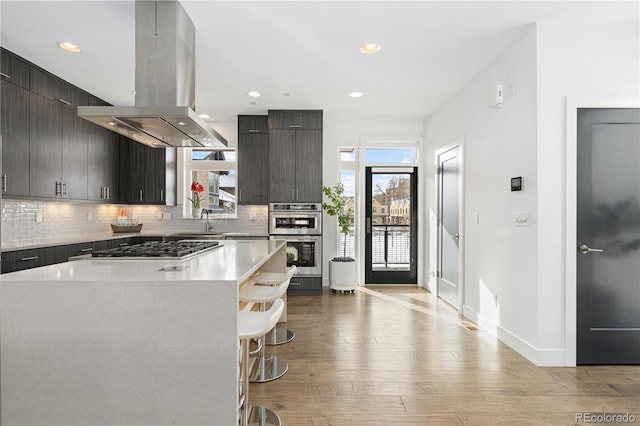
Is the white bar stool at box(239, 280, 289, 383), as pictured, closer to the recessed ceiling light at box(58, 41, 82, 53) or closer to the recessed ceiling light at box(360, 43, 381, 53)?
the recessed ceiling light at box(360, 43, 381, 53)

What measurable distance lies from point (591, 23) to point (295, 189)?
3.72 meters

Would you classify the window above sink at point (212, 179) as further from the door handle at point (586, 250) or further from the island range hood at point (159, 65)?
the door handle at point (586, 250)

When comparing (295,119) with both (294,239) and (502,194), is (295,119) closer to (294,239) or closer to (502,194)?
(294,239)

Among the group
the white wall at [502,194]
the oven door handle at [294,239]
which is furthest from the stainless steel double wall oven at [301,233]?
the white wall at [502,194]

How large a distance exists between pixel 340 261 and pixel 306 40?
3.19m

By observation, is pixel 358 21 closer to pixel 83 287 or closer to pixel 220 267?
pixel 220 267

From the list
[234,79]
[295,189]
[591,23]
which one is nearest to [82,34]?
[234,79]

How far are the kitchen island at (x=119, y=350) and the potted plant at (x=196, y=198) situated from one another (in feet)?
13.1

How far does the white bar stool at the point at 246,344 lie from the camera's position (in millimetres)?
1692

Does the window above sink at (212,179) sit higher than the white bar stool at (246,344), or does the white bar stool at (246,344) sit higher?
the window above sink at (212,179)

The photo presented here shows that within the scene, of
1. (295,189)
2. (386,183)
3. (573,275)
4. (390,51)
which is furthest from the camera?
(386,183)

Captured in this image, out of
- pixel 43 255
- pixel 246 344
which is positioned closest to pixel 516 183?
pixel 246 344

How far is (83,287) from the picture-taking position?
1548mm

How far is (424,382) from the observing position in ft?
7.91
